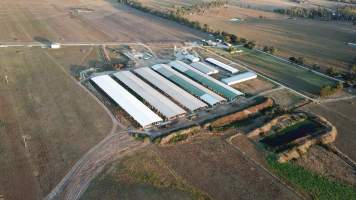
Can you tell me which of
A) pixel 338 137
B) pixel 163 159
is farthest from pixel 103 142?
pixel 338 137

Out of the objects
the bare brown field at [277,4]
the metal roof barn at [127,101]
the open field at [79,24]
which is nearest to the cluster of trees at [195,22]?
the open field at [79,24]

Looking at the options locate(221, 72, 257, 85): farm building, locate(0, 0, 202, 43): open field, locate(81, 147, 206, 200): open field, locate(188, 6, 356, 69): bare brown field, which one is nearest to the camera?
locate(81, 147, 206, 200): open field

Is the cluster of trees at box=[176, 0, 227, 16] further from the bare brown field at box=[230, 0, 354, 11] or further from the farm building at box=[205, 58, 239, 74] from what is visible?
the farm building at box=[205, 58, 239, 74]

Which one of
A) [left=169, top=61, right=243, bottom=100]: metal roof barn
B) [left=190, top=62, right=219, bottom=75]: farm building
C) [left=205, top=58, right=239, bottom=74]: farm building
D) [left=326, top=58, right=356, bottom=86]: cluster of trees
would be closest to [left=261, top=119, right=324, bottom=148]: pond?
[left=169, top=61, right=243, bottom=100]: metal roof barn

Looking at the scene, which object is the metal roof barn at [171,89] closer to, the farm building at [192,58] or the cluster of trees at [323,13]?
the farm building at [192,58]

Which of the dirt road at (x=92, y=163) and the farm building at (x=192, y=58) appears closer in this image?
the dirt road at (x=92, y=163)

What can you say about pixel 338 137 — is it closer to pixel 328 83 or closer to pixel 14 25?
pixel 328 83
